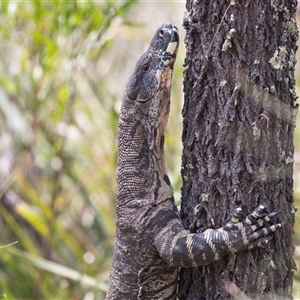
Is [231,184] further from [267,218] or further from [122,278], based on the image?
[122,278]

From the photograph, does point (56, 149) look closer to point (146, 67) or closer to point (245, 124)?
point (146, 67)

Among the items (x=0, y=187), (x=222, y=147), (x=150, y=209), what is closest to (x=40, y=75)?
(x=0, y=187)

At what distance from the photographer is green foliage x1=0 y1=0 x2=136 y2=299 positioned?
4516mm

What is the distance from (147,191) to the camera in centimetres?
309

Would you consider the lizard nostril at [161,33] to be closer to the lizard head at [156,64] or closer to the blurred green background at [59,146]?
the lizard head at [156,64]

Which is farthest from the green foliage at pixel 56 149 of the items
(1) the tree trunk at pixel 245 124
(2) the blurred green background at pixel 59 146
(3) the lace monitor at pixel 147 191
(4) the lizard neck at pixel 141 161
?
(1) the tree trunk at pixel 245 124

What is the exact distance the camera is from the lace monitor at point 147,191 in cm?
299

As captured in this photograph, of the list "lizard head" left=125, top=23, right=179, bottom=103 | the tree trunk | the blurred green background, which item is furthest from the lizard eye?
the blurred green background

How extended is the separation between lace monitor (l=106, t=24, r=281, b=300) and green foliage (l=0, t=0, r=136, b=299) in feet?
3.50

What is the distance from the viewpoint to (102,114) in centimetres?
604

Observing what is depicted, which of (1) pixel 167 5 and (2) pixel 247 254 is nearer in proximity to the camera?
(2) pixel 247 254

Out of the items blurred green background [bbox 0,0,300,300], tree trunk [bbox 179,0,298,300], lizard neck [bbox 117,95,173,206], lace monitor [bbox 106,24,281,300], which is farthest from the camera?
blurred green background [bbox 0,0,300,300]

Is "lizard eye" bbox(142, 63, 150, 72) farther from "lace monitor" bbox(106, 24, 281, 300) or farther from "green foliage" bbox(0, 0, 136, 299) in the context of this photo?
"green foliage" bbox(0, 0, 136, 299)

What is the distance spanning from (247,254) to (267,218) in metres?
0.20
